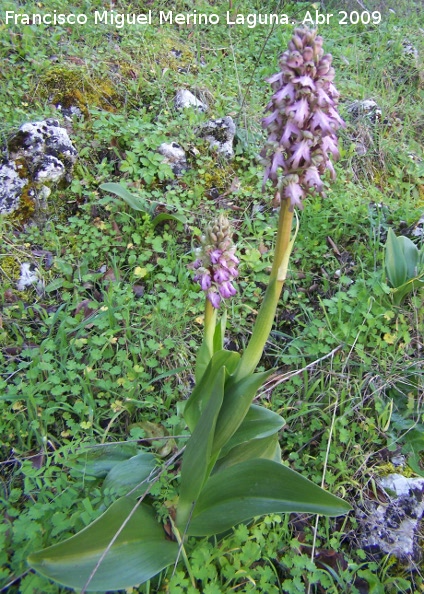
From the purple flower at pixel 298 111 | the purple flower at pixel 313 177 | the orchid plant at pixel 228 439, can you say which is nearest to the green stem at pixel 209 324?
the orchid plant at pixel 228 439

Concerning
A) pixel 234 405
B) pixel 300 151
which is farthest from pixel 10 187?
pixel 300 151

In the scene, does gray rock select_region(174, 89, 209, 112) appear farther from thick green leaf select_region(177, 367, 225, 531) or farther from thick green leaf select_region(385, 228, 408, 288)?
thick green leaf select_region(177, 367, 225, 531)

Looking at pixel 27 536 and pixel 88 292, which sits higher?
pixel 88 292

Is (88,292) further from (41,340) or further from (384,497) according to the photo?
(384,497)

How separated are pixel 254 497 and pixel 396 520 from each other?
90 cm

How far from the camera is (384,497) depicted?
7.22ft

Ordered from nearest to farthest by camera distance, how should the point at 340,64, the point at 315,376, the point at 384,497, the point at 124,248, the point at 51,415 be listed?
the point at 384,497 < the point at 51,415 < the point at 315,376 < the point at 124,248 < the point at 340,64

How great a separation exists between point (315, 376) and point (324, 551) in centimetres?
87

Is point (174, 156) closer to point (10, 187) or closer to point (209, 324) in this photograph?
point (10, 187)

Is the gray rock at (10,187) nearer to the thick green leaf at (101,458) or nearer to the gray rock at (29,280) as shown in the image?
the gray rock at (29,280)

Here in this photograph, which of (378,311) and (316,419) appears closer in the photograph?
(316,419)

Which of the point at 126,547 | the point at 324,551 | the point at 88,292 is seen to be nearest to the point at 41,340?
the point at 88,292

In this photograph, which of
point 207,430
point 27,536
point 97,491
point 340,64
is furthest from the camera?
point 340,64

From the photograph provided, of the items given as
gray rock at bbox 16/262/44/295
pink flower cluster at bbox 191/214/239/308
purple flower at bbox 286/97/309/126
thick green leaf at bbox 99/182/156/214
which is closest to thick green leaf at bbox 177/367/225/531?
pink flower cluster at bbox 191/214/239/308
